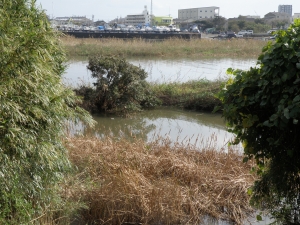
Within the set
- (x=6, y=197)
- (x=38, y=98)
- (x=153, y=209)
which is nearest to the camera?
(x=6, y=197)

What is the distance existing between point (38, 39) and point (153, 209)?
2.57 m

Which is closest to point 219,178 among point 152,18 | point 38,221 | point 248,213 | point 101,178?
point 248,213

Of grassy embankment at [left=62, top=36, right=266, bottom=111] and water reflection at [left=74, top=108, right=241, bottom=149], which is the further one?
grassy embankment at [left=62, top=36, right=266, bottom=111]

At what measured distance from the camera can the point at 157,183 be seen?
19.6ft

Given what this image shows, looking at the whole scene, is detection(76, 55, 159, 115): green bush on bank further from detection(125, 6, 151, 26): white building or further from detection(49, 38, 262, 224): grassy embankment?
detection(125, 6, 151, 26): white building

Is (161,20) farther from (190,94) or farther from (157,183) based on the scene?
(157,183)

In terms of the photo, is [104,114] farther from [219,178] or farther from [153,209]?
[153,209]

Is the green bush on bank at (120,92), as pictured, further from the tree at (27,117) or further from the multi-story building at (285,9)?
the multi-story building at (285,9)

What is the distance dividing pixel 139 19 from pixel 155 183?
404ft

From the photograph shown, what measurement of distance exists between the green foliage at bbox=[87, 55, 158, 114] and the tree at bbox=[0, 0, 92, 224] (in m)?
8.90

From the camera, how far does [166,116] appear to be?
14195 mm

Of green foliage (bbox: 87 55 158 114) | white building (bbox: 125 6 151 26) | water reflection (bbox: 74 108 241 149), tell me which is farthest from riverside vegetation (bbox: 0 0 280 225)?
white building (bbox: 125 6 151 26)

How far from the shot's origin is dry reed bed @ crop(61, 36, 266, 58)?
3306cm

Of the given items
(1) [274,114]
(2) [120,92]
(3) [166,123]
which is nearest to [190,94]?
(3) [166,123]
